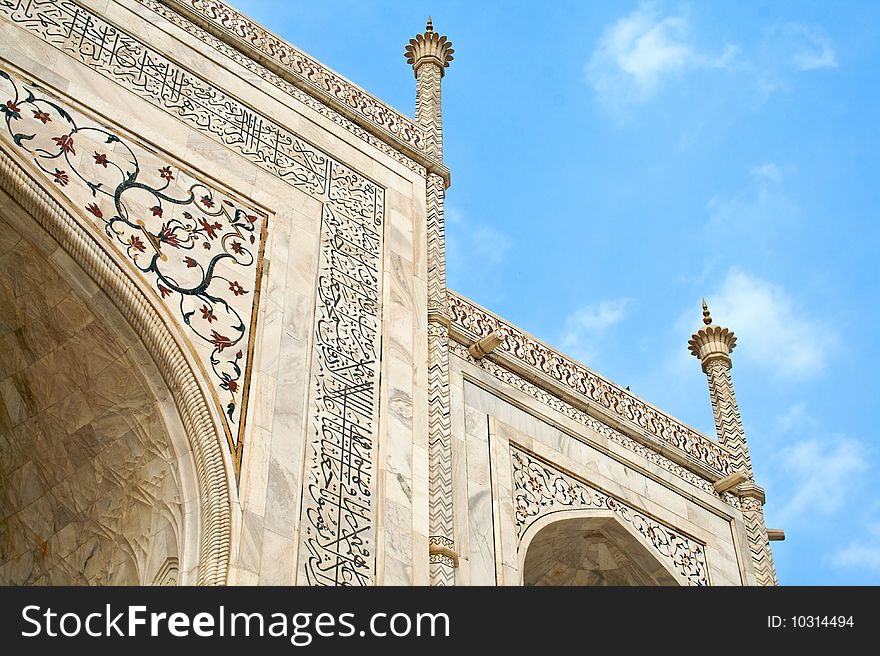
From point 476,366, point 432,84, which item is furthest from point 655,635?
point 432,84

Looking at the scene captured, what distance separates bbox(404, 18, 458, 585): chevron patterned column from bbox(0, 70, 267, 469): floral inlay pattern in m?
1.14

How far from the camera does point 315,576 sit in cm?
565

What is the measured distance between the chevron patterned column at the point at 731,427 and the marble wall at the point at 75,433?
4.26m

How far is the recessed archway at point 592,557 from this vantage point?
7773mm

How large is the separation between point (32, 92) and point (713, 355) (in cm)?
543

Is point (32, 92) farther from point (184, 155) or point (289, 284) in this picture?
point (289, 284)

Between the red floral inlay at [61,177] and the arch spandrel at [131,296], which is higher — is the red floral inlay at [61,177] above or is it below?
above

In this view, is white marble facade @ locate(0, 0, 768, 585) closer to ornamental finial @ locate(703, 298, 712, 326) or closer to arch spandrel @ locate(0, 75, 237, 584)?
arch spandrel @ locate(0, 75, 237, 584)

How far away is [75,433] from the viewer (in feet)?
20.1

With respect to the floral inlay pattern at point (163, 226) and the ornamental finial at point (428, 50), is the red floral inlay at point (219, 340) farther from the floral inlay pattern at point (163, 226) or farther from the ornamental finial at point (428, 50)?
the ornamental finial at point (428, 50)

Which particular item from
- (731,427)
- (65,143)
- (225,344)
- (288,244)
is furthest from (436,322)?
(731,427)

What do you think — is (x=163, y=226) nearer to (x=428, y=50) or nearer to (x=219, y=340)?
(x=219, y=340)

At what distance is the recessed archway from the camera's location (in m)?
7.77

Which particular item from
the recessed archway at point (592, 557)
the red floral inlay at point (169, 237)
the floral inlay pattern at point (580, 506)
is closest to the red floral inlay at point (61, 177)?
the red floral inlay at point (169, 237)
